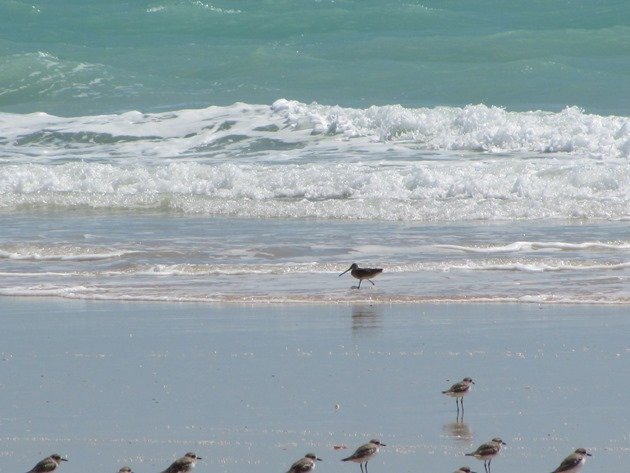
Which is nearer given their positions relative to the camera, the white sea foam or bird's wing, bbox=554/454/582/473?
bird's wing, bbox=554/454/582/473

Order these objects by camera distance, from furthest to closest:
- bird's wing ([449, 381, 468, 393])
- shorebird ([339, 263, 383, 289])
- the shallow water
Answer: shorebird ([339, 263, 383, 289]) → the shallow water → bird's wing ([449, 381, 468, 393])

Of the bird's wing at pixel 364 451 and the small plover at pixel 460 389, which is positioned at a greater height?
the small plover at pixel 460 389

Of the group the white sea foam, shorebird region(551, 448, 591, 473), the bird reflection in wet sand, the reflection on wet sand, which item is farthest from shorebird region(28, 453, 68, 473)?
the white sea foam

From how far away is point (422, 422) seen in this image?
671cm

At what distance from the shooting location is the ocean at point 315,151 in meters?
12.0

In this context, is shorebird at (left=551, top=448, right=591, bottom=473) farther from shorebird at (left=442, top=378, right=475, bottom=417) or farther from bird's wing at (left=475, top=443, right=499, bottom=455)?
shorebird at (left=442, top=378, right=475, bottom=417)

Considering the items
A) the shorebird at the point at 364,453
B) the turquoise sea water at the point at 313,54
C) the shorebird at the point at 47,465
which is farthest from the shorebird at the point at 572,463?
the turquoise sea water at the point at 313,54

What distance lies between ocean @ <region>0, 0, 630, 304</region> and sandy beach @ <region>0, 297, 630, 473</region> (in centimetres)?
85

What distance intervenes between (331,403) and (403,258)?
5.71m

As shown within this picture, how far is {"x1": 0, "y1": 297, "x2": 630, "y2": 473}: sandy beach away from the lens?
6.23 meters

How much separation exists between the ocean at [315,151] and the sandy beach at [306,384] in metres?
0.85

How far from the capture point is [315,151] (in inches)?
869

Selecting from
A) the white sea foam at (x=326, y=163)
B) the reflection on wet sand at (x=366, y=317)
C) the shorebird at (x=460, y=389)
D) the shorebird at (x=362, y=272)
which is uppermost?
the white sea foam at (x=326, y=163)

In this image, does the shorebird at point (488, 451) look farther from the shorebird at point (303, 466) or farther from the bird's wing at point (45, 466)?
→ the bird's wing at point (45, 466)
